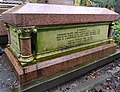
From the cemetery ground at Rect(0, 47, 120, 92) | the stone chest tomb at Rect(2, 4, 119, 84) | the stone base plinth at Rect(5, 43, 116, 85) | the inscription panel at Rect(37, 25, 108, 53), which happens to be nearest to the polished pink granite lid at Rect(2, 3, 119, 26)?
the stone chest tomb at Rect(2, 4, 119, 84)

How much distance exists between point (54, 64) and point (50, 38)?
47cm

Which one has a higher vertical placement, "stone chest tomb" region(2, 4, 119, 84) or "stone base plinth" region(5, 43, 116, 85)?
"stone chest tomb" region(2, 4, 119, 84)

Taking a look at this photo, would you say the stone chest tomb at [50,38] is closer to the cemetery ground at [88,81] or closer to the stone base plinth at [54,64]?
the stone base plinth at [54,64]

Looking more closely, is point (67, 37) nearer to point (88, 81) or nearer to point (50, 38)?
point (50, 38)

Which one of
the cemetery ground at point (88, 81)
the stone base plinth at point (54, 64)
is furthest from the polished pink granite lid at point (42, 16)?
the cemetery ground at point (88, 81)

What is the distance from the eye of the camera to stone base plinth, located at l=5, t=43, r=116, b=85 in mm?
2308

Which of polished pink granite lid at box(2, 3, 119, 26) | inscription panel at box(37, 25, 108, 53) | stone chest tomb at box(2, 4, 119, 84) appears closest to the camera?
polished pink granite lid at box(2, 3, 119, 26)

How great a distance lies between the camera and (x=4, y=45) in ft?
13.1

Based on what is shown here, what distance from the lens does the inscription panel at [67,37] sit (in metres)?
2.50

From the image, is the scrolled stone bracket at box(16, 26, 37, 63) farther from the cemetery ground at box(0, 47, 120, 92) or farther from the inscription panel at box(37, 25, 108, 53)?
the cemetery ground at box(0, 47, 120, 92)

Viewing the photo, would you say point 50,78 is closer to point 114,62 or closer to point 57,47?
point 57,47

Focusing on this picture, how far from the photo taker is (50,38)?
2.57 meters

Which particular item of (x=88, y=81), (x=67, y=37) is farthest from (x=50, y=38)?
(x=88, y=81)

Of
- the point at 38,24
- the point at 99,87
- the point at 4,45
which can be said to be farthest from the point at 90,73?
the point at 4,45
